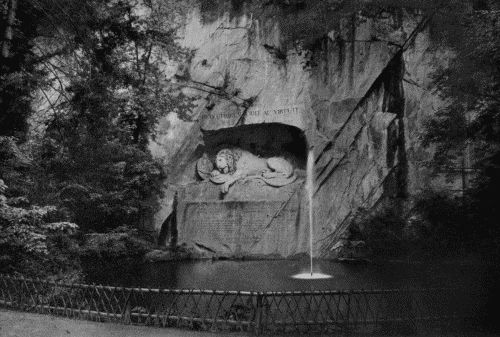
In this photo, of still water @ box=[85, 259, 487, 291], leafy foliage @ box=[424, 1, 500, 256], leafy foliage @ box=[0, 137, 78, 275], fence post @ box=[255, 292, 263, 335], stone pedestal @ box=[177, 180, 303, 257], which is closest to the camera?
fence post @ box=[255, 292, 263, 335]

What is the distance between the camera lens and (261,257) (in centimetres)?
1555

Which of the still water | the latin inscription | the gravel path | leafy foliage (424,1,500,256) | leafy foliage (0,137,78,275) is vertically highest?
the latin inscription

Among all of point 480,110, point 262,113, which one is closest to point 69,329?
point 480,110

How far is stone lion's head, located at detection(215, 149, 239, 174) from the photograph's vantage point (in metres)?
17.5

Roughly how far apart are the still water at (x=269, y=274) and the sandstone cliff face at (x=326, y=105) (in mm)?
2299

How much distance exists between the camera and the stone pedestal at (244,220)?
1572cm

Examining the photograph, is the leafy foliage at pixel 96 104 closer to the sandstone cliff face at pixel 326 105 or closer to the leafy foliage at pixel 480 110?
the sandstone cliff face at pixel 326 105

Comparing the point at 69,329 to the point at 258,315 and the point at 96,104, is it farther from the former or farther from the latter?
the point at 96,104

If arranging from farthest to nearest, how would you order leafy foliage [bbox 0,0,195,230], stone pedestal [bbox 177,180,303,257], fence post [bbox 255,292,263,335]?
stone pedestal [bbox 177,180,303,257], leafy foliage [bbox 0,0,195,230], fence post [bbox 255,292,263,335]

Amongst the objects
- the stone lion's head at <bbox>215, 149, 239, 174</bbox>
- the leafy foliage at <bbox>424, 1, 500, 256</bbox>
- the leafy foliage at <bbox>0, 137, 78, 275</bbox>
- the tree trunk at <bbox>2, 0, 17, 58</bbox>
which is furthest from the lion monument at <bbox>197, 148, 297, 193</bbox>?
the tree trunk at <bbox>2, 0, 17, 58</bbox>

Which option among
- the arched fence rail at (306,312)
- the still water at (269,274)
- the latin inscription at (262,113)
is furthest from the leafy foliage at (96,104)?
the arched fence rail at (306,312)

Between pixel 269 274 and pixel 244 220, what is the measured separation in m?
4.65

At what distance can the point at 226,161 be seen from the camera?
17562mm

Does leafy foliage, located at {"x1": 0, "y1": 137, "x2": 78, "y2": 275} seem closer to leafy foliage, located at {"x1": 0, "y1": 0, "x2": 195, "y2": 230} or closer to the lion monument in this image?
leafy foliage, located at {"x1": 0, "y1": 0, "x2": 195, "y2": 230}
